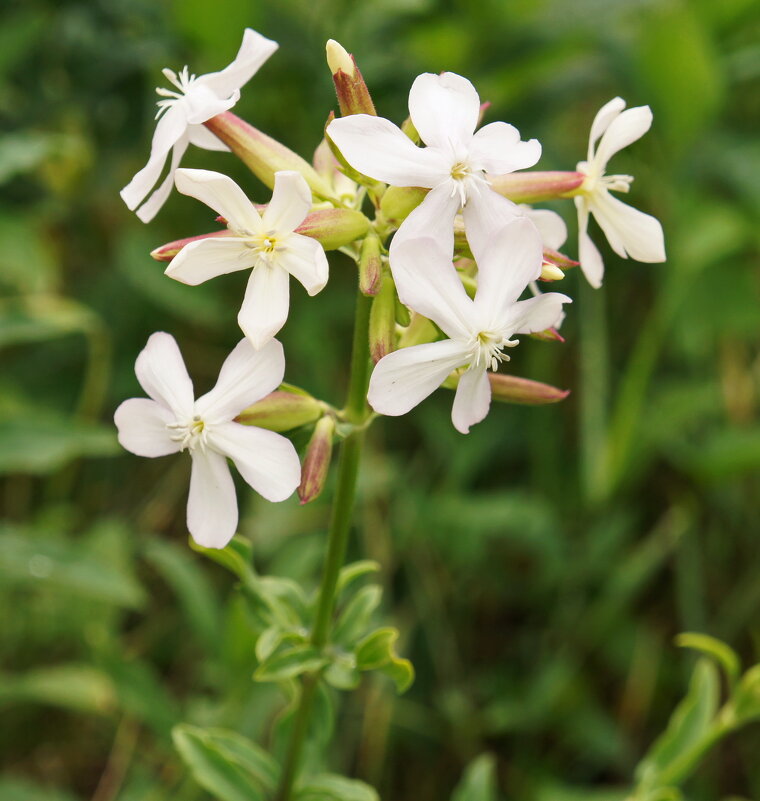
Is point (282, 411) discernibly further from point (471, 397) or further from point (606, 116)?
point (606, 116)

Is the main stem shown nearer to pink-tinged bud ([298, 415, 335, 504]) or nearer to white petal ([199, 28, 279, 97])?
pink-tinged bud ([298, 415, 335, 504])

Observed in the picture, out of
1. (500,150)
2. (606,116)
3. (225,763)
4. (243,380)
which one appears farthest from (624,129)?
(225,763)

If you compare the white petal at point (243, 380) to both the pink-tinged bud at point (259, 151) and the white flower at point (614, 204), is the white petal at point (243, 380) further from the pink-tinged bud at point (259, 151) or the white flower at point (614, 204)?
the white flower at point (614, 204)

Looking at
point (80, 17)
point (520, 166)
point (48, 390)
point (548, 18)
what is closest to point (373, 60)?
point (548, 18)

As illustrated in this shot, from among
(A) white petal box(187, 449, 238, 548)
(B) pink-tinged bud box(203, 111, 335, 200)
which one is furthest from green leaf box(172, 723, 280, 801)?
(B) pink-tinged bud box(203, 111, 335, 200)

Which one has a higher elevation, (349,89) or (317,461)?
(349,89)

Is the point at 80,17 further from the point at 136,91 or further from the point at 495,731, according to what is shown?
the point at 495,731
